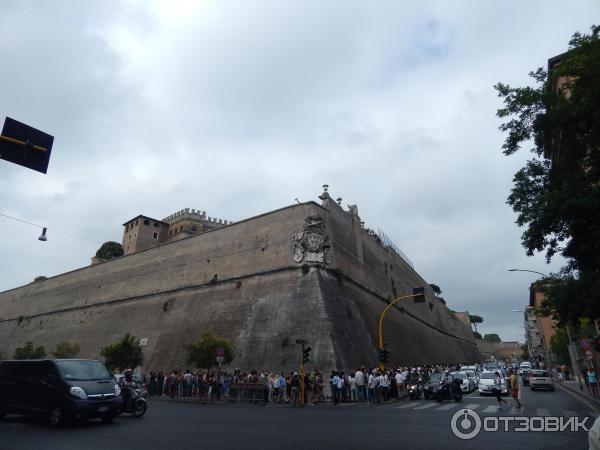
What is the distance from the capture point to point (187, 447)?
23.8ft

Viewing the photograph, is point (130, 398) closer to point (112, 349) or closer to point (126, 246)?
point (112, 349)

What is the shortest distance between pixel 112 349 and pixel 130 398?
17998 millimetres

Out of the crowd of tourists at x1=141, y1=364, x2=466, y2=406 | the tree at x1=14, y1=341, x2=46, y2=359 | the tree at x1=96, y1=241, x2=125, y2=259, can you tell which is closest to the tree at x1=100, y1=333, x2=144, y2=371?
the crowd of tourists at x1=141, y1=364, x2=466, y2=406

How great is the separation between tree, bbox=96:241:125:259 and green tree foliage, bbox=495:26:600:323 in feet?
221

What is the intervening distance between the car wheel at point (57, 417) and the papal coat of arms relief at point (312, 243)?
67.0 ft

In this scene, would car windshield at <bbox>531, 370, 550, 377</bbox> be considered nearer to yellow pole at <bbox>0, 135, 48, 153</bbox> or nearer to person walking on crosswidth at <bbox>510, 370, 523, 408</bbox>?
person walking on crosswidth at <bbox>510, 370, 523, 408</bbox>

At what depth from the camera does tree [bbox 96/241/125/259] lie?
70.1 metres

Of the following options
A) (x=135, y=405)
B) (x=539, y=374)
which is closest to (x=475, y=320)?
(x=539, y=374)

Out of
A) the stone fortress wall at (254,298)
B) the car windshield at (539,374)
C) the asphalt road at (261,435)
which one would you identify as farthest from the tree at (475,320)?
the asphalt road at (261,435)

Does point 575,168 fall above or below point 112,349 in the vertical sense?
above

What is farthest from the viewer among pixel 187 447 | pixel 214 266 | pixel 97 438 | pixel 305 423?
pixel 214 266

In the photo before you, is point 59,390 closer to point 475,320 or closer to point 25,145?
point 25,145

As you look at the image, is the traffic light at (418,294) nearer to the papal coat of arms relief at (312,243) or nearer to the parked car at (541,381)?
the papal coat of arms relief at (312,243)

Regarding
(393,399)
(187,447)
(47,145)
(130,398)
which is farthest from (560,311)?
(47,145)
